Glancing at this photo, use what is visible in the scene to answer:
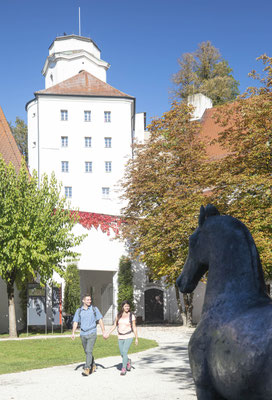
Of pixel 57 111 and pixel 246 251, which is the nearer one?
pixel 246 251

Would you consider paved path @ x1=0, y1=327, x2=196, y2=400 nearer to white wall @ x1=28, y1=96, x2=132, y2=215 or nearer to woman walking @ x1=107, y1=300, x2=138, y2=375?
woman walking @ x1=107, y1=300, x2=138, y2=375

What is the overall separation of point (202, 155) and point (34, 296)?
13.4 metres

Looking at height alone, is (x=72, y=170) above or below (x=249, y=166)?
above

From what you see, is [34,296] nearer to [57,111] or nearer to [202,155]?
[202,155]

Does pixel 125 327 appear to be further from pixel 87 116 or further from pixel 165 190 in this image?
pixel 87 116

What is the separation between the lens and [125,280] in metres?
35.2

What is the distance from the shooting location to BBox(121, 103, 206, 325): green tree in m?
28.4

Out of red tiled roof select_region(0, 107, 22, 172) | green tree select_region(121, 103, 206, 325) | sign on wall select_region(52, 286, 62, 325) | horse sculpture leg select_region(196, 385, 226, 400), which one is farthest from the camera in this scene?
red tiled roof select_region(0, 107, 22, 172)

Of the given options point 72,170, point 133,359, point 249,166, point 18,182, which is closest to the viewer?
point 133,359

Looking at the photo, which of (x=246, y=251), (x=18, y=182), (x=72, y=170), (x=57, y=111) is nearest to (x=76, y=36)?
(x=57, y=111)

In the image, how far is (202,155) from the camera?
106ft

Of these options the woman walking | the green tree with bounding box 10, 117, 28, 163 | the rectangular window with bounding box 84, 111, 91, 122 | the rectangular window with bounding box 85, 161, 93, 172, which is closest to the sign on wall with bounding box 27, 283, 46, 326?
the woman walking

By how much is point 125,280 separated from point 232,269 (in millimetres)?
31412

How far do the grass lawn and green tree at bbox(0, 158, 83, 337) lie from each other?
3.84 m
